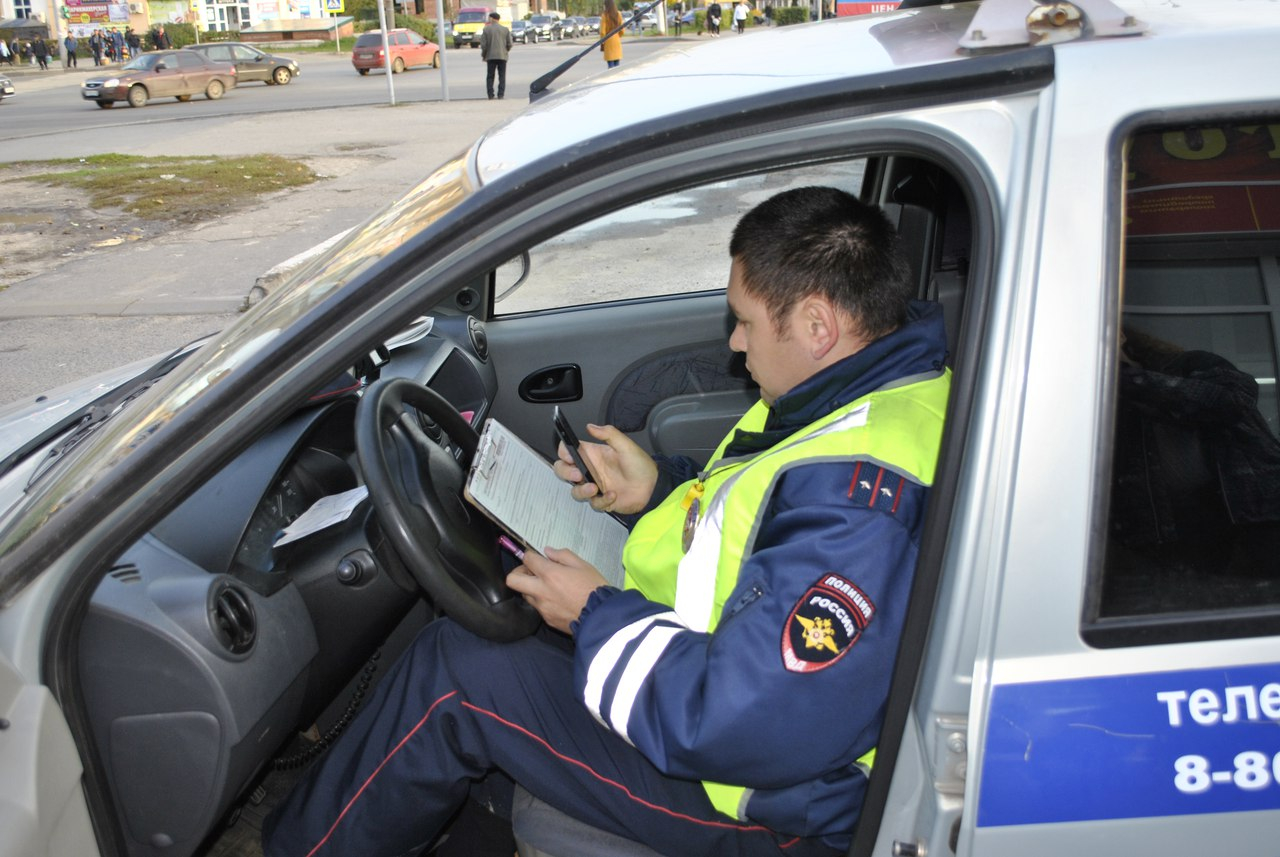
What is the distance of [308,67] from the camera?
3841cm

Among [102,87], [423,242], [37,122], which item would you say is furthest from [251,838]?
[102,87]

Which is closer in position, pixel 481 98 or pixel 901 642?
pixel 901 642

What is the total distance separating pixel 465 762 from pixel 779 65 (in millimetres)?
1169

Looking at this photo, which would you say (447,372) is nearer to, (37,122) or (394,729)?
(394,729)

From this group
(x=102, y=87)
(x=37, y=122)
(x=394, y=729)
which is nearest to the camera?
(x=394, y=729)

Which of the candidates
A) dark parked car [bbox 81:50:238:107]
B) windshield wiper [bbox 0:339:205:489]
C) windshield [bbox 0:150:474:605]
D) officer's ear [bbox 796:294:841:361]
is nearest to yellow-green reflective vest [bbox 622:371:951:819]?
officer's ear [bbox 796:294:841:361]

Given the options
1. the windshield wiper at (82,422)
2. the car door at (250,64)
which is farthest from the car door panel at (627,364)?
the car door at (250,64)

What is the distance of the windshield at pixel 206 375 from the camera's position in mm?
1372

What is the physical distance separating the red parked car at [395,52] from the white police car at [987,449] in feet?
103

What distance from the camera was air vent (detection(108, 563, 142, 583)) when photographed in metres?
1.57

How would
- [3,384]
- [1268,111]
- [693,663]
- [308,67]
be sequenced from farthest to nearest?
[308,67]
[3,384]
[693,663]
[1268,111]

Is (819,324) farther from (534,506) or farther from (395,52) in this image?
(395,52)

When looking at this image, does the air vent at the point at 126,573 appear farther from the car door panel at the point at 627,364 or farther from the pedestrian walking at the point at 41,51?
the pedestrian walking at the point at 41,51

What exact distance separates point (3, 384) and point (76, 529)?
5.08 metres
